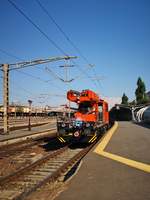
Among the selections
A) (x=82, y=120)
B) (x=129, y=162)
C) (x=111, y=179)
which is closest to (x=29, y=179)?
(x=111, y=179)

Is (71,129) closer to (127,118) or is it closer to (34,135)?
(34,135)

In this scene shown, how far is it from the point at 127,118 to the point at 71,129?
173 feet

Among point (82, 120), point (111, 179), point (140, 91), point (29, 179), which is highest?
point (140, 91)

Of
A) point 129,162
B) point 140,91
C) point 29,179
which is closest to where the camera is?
point 29,179

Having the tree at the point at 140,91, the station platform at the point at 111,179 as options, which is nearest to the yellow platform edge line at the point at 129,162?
the station platform at the point at 111,179

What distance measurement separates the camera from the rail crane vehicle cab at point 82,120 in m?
16.6

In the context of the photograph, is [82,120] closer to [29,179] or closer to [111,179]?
[29,179]

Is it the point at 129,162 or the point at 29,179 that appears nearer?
the point at 29,179

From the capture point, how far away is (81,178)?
8.16m

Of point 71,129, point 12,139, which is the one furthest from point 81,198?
point 12,139

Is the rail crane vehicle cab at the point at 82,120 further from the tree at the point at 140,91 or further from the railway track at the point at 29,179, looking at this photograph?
the tree at the point at 140,91

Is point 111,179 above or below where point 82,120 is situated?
below

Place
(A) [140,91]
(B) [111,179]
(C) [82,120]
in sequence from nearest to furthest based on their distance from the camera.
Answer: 1. (B) [111,179]
2. (C) [82,120]
3. (A) [140,91]

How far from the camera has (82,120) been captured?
56.3 feet
